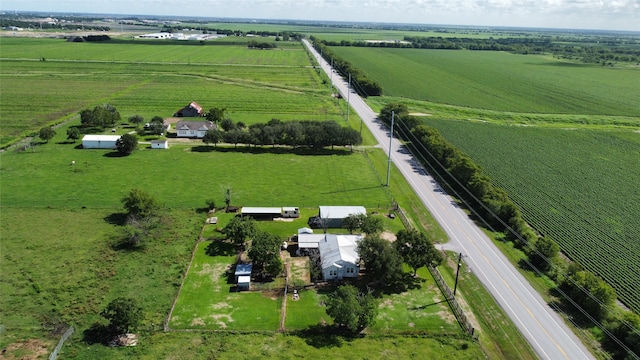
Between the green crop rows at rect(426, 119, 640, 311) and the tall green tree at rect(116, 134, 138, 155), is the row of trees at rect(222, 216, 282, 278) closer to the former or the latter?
the green crop rows at rect(426, 119, 640, 311)

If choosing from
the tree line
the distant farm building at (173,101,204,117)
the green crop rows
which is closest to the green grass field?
the distant farm building at (173,101,204,117)

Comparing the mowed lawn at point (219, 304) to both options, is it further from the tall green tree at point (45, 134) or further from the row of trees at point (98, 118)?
the row of trees at point (98, 118)

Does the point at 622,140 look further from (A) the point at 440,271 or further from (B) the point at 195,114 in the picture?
(B) the point at 195,114

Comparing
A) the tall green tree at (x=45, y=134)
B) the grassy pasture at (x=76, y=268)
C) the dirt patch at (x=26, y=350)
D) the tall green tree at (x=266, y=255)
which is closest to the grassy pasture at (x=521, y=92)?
the tall green tree at (x=45, y=134)

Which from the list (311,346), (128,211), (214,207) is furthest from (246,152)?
(311,346)

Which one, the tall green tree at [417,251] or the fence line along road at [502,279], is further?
the tall green tree at [417,251]

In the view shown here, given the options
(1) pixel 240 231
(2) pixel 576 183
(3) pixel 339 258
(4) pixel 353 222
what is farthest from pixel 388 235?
(2) pixel 576 183
